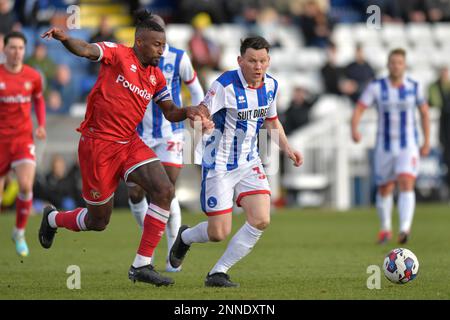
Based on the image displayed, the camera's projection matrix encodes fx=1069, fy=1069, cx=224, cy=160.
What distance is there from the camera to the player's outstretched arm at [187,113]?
870 centimetres

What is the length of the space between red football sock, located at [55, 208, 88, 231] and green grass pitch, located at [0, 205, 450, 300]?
19.5 inches

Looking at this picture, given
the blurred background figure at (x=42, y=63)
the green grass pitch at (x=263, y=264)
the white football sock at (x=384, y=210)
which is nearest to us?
the green grass pitch at (x=263, y=264)

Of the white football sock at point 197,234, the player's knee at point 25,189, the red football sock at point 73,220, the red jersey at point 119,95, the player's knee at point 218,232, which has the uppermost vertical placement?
the player's knee at point 25,189

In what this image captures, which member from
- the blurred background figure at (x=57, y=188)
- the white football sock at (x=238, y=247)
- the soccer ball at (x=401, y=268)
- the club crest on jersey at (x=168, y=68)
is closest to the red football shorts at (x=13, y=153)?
the club crest on jersey at (x=168, y=68)

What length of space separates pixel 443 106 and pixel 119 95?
14.8 meters

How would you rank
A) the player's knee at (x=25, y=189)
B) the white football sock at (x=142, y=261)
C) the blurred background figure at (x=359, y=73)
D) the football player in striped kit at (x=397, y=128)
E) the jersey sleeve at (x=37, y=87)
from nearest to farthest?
the white football sock at (x=142, y=261)
the player's knee at (x=25, y=189)
the jersey sleeve at (x=37, y=87)
the football player in striped kit at (x=397, y=128)
the blurred background figure at (x=359, y=73)

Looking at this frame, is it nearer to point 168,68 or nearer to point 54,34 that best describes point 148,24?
point 54,34

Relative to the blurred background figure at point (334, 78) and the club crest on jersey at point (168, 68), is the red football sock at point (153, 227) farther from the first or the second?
the blurred background figure at point (334, 78)

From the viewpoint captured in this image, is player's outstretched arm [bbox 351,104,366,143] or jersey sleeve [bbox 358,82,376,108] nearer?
player's outstretched arm [bbox 351,104,366,143]

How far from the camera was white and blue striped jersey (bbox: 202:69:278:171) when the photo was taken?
30.5 ft

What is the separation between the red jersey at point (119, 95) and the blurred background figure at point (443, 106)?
14460 millimetres

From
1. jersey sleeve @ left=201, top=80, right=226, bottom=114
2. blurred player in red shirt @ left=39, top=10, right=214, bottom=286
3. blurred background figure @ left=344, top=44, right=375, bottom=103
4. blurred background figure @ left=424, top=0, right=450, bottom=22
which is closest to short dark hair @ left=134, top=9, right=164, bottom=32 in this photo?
blurred player in red shirt @ left=39, top=10, right=214, bottom=286

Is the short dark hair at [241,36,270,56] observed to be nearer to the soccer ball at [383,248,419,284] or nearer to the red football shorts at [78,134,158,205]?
the red football shorts at [78,134,158,205]

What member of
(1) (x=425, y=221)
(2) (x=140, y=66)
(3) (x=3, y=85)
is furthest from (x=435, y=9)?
(2) (x=140, y=66)
